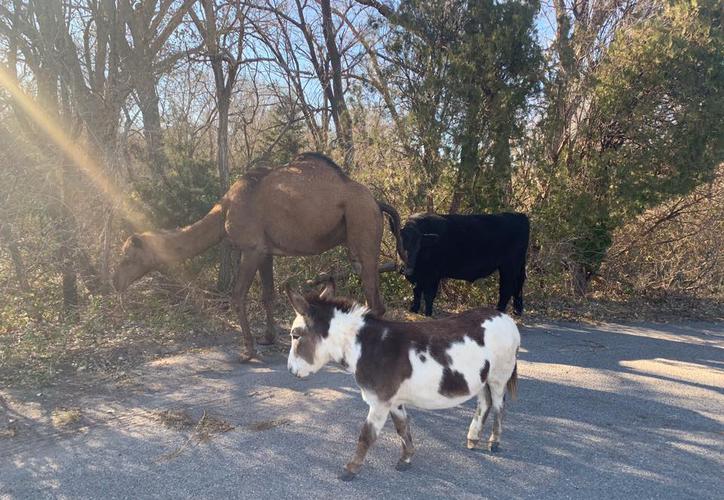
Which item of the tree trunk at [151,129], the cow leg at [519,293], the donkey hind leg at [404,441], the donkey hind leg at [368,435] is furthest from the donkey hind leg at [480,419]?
the tree trunk at [151,129]

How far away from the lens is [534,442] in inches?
161

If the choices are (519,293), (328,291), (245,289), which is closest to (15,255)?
(245,289)

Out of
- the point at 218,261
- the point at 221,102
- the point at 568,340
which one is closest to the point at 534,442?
the point at 568,340

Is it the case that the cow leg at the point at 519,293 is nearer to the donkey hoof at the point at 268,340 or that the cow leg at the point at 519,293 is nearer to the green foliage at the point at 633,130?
the green foliage at the point at 633,130

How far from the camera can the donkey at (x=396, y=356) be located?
11.3 ft

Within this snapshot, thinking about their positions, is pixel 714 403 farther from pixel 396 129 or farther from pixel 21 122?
pixel 21 122

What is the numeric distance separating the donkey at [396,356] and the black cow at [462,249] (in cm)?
377

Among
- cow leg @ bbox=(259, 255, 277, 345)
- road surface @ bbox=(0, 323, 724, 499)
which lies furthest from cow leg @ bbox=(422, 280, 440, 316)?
cow leg @ bbox=(259, 255, 277, 345)

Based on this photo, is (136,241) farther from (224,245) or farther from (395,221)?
(395,221)

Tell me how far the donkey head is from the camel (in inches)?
107

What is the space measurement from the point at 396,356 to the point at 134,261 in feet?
14.5

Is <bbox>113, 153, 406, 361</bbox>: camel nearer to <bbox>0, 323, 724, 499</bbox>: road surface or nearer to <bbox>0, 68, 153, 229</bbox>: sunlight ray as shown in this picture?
<bbox>0, 323, 724, 499</bbox>: road surface

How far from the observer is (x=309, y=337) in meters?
3.60

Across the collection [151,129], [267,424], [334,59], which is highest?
[334,59]
